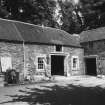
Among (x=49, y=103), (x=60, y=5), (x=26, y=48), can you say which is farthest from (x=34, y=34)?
(x=60, y=5)

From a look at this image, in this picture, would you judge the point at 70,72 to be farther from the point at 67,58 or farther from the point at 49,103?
the point at 49,103

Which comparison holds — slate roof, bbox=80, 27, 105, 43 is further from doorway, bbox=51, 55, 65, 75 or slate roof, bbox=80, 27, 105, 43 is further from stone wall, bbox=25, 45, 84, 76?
doorway, bbox=51, 55, 65, 75

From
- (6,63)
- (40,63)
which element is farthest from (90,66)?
(6,63)

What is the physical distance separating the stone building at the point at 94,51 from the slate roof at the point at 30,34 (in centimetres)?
175

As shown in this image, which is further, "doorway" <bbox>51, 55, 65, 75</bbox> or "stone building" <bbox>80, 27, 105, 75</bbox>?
"doorway" <bbox>51, 55, 65, 75</bbox>

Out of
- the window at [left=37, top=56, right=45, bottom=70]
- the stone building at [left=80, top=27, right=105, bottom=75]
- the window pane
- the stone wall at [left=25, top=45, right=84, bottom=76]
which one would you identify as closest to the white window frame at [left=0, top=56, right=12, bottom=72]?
the stone wall at [left=25, top=45, right=84, bottom=76]

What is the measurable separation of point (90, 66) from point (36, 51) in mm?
10913

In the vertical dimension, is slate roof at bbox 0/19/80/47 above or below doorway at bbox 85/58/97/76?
above

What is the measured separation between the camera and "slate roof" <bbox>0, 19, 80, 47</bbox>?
63.1 feet

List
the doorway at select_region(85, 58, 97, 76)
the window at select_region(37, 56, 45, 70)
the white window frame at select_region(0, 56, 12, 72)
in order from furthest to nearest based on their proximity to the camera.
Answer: the doorway at select_region(85, 58, 97, 76) < the window at select_region(37, 56, 45, 70) < the white window frame at select_region(0, 56, 12, 72)

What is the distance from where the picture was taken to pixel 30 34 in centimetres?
2159

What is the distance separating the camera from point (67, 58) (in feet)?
80.1

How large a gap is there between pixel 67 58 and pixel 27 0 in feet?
62.3

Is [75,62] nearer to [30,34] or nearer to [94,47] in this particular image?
[94,47]
